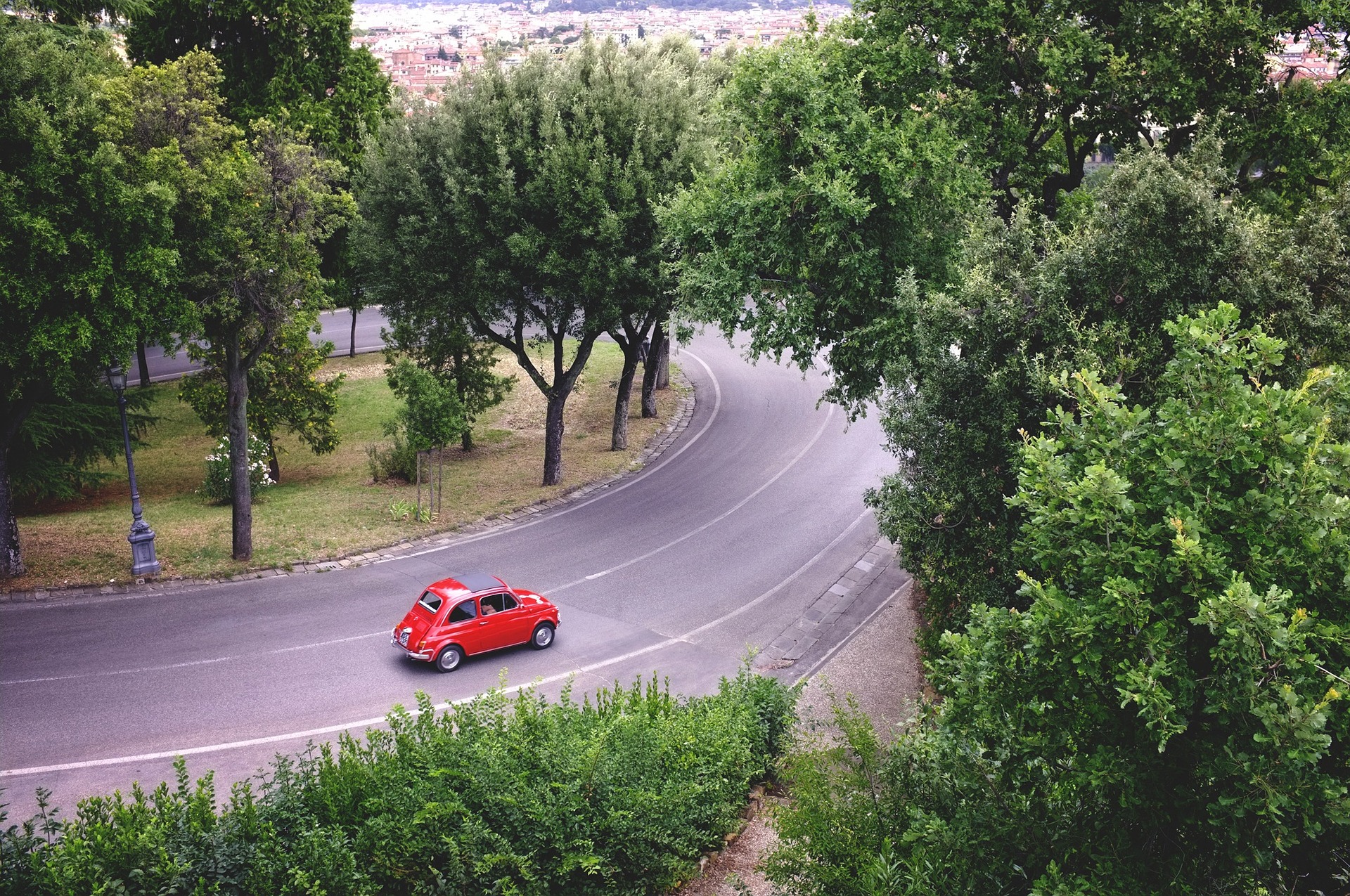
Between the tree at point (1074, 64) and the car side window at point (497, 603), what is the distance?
38.6 feet

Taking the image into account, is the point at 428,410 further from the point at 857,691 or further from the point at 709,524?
the point at 857,691

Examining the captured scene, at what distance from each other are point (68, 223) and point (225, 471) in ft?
29.2

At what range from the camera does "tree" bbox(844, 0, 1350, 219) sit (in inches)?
709

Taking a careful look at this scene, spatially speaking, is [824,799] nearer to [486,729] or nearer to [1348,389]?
[486,729]

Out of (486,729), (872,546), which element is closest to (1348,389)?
(486,729)

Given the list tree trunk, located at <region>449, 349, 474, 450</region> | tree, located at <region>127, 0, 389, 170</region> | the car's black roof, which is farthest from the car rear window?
tree, located at <region>127, 0, 389, 170</region>

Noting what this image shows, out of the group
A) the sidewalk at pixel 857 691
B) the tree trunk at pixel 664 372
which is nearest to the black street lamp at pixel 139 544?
the sidewalk at pixel 857 691

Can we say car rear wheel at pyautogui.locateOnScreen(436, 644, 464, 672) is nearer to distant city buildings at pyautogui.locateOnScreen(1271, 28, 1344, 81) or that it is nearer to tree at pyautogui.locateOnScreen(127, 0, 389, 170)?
distant city buildings at pyautogui.locateOnScreen(1271, 28, 1344, 81)

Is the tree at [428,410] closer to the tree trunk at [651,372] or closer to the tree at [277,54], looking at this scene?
the tree trunk at [651,372]

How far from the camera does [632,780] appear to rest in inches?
399

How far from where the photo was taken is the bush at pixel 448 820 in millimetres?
8359

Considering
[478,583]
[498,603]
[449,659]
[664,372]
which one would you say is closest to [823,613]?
[498,603]

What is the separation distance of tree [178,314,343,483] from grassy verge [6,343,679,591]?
4.70 feet

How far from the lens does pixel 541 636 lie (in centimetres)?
1806
